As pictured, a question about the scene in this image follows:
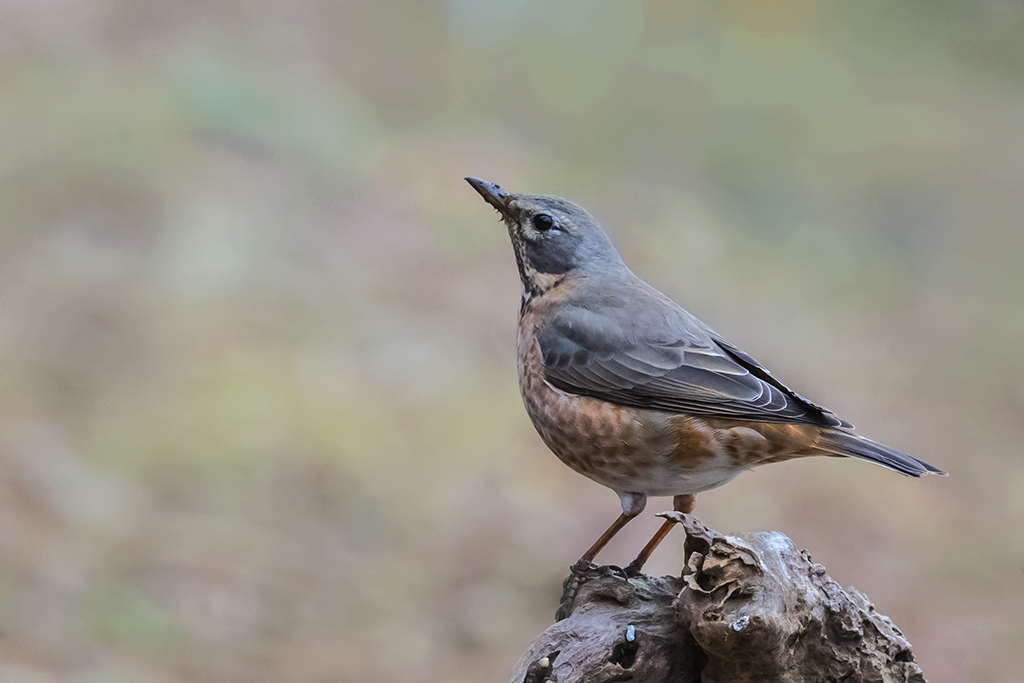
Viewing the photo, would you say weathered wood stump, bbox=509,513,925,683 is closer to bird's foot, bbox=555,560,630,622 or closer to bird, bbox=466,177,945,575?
bird's foot, bbox=555,560,630,622

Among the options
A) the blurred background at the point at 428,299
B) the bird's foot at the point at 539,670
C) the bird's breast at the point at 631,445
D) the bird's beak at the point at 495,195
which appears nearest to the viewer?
the bird's foot at the point at 539,670

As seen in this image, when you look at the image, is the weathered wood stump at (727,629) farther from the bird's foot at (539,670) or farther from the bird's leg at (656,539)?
the bird's leg at (656,539)

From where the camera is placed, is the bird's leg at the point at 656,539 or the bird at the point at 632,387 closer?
the bird at the point at 632,387

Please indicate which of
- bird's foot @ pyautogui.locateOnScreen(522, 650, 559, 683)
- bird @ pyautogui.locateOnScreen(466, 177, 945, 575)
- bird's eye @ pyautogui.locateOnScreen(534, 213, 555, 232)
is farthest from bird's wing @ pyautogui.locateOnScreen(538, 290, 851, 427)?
bird's foot @ pyautogui.locateOnScreen(522, 650, 559, 683)

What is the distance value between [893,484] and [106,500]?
501cm

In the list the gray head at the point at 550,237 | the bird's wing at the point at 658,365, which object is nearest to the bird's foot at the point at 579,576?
the bird's wing at the point at 658,365

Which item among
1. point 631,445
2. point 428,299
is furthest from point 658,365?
point 428,299

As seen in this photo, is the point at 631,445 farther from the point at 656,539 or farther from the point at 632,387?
the point at 656,539

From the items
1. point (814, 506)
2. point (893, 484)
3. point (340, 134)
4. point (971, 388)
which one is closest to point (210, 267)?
point (340, 134)

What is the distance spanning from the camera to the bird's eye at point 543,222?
3.33 m

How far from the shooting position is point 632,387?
116 inches

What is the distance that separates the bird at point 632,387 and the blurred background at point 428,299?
1.55 meters

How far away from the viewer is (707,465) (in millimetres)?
2832

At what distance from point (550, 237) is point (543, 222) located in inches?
2.4
